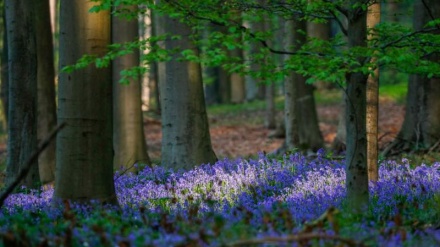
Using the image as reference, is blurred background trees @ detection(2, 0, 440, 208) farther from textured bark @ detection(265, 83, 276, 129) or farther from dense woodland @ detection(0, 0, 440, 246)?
textured bark @ detection(265, 83, 276, 129)

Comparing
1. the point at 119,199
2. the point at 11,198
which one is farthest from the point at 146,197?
the point at 11,198

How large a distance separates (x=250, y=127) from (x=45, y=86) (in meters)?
14.0

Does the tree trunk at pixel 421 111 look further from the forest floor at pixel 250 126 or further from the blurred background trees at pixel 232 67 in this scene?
the forest floor at pixel 250 126

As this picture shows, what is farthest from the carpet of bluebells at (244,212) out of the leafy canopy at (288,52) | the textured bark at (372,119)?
the leafy canopy at (288,52)

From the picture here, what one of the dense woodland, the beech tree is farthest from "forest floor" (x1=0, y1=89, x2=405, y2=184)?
the beech tree

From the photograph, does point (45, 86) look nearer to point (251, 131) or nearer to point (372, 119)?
point (372, 119)

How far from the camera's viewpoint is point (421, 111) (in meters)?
12.4

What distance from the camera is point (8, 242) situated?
A: 13.2ft

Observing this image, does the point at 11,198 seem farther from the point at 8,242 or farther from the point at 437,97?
the point at 437,97

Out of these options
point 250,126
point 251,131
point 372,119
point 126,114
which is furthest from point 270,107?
point 372,119

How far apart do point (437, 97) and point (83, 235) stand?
389 inches

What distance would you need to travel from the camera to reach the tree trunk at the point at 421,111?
12305mm

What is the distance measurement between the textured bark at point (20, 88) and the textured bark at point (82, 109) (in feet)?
9.56

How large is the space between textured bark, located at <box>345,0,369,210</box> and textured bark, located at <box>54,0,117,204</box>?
8.94 ft
